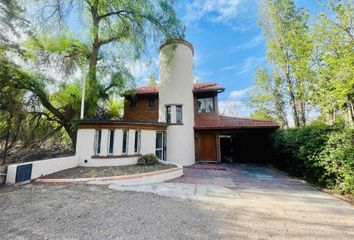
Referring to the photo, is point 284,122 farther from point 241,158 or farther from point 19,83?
point 19,83

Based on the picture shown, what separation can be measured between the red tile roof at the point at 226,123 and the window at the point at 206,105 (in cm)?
66

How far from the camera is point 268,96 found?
59.7 feet

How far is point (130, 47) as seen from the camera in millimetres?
13086

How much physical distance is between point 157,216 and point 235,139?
13.0m

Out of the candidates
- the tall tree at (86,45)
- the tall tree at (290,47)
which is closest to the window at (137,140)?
the tall tree at (86,45)

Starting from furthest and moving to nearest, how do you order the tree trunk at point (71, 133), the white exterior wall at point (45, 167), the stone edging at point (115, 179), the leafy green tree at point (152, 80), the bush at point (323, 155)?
the leafy green tree at point (152, 80) < the tree trunk at point (71, 133) < the stone edging at point (115, 179) < the white exterior wall at point (45, 167) < the bush at point (323, 155)

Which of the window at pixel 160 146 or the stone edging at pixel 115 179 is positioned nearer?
the stone edging at pixel 115 179

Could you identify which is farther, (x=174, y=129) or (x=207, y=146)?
(x=207, y=146)

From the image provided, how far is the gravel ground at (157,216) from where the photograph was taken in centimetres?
338

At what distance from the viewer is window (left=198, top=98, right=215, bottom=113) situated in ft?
48.4

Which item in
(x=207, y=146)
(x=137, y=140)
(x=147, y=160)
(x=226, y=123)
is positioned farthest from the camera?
(x=207, y=146)

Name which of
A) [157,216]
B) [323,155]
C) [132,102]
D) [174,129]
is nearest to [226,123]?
[174,129]

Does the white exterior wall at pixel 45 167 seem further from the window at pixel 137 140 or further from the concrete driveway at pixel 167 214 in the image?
the window at pixel 137 140

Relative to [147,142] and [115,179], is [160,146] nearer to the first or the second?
[147,142]
